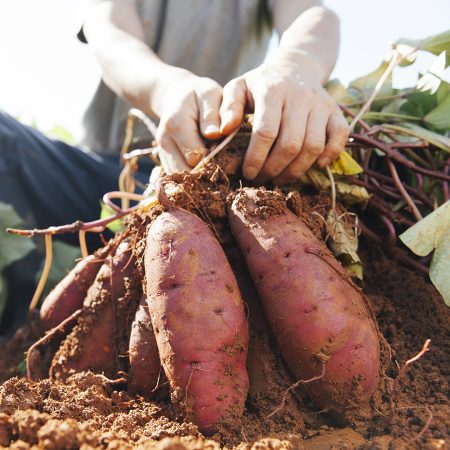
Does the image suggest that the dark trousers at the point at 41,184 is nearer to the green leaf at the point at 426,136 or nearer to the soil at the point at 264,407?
the soil at the point at 264,407

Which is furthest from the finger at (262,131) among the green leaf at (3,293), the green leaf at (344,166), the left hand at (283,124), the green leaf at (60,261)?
the green leaf at (3,293)

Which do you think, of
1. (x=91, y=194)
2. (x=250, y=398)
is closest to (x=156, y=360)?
(x=250, y=398)

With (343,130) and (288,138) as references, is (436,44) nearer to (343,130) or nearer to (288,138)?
(343,130)

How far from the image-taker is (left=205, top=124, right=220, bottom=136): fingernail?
112 cm

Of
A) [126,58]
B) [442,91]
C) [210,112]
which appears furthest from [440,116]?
[126,58]

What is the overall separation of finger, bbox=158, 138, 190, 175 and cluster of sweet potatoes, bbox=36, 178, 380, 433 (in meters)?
0.18

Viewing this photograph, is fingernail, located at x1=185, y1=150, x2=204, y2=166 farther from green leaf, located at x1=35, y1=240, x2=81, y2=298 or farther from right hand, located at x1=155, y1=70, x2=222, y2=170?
green leaf, located at x1=35, y1=240, x2=81, y2=298

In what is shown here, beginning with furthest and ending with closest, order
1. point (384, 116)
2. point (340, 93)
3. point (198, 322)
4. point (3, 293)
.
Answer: point (3, 293) < point (340, 93) < point (384, 116) < point (198, 322)

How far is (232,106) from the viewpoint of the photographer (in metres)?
1.12

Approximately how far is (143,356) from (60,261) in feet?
3.74

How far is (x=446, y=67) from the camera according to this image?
149cm

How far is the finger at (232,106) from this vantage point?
1.11 m

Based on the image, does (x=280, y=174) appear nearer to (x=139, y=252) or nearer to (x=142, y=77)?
(x=139, y=252)

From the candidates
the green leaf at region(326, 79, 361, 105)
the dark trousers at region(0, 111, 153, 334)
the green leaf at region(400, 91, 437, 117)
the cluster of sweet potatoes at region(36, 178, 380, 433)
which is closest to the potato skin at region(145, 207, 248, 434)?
the cluster of sweet potatoes at region(36, 178, 380, 433)
